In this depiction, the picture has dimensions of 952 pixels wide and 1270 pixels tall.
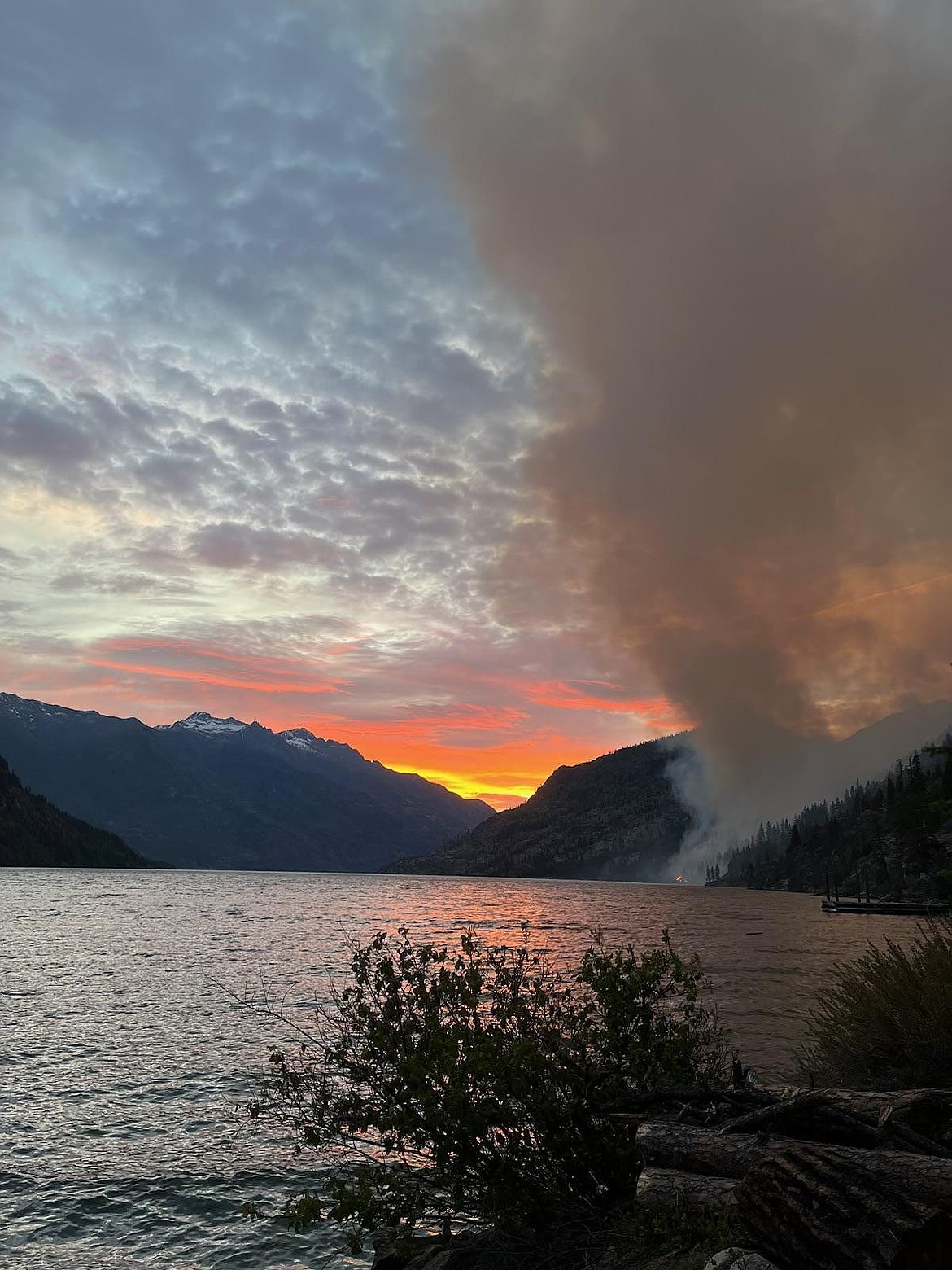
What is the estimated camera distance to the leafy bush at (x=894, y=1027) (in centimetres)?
1584

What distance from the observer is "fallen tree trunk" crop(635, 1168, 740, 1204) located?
8.88 m

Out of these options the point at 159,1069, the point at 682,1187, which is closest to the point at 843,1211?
the point at 682,1187

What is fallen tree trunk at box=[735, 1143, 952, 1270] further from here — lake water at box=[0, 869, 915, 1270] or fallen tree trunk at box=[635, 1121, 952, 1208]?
lake water at box=[0, 869, 915, 1270]

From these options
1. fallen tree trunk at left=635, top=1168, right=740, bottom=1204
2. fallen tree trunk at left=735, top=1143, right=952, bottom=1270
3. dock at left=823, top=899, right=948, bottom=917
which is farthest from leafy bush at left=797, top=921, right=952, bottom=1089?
dock at left=823, top=899, right=948, bottom=917

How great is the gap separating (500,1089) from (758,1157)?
3148 mm

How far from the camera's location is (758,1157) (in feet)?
29.6

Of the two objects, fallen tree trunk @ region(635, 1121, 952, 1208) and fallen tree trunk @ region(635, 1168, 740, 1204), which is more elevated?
fallen tree trunk @ region(635, 1121, 952, 1208)

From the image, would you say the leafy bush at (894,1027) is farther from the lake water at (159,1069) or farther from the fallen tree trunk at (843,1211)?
the fallen tree trunk at (843,1211)

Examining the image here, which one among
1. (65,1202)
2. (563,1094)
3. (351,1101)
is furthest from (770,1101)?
(65,1202)

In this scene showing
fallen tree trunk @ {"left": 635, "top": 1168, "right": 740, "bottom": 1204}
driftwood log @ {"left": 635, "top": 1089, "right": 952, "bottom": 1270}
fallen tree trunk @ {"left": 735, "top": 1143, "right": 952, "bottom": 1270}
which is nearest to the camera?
fallen tree trunk @ {"left": 735, "top": 1143, "right": 952, "bottom": 1270}

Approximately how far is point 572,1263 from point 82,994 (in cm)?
4169

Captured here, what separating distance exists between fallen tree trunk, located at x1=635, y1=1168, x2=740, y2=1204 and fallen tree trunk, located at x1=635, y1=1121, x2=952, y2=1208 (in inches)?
5.6

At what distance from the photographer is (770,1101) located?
10672 millimetres

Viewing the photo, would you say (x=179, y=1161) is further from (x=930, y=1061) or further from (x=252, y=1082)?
(x=930, y=1061)
